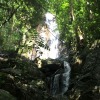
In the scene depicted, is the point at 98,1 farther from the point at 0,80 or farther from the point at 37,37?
the point at 0,80

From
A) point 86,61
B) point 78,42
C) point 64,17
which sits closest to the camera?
point 86,61

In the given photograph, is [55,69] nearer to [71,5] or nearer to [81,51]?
[81,51]

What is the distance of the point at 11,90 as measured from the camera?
9.41 m

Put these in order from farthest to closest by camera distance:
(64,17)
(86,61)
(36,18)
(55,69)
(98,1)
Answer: (64,17) < (55,69) < (86,61) < (98,1) < (36,18)

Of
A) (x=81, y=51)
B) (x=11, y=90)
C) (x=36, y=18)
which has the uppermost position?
(x=81, y=51)

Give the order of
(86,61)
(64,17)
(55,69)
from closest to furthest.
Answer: (86,61), (55,69), (64,17)

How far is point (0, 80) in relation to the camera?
31.5ft

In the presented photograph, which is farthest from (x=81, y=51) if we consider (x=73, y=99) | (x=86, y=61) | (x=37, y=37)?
(x=37, y=37)

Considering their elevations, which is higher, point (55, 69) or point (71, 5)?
point (71, 5)

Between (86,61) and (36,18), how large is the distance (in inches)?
354

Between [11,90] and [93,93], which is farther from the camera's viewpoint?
[93,93]

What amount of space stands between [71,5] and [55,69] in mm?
8174

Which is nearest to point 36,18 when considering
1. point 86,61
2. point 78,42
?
point 86,61

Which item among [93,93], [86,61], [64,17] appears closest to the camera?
[93,93]
